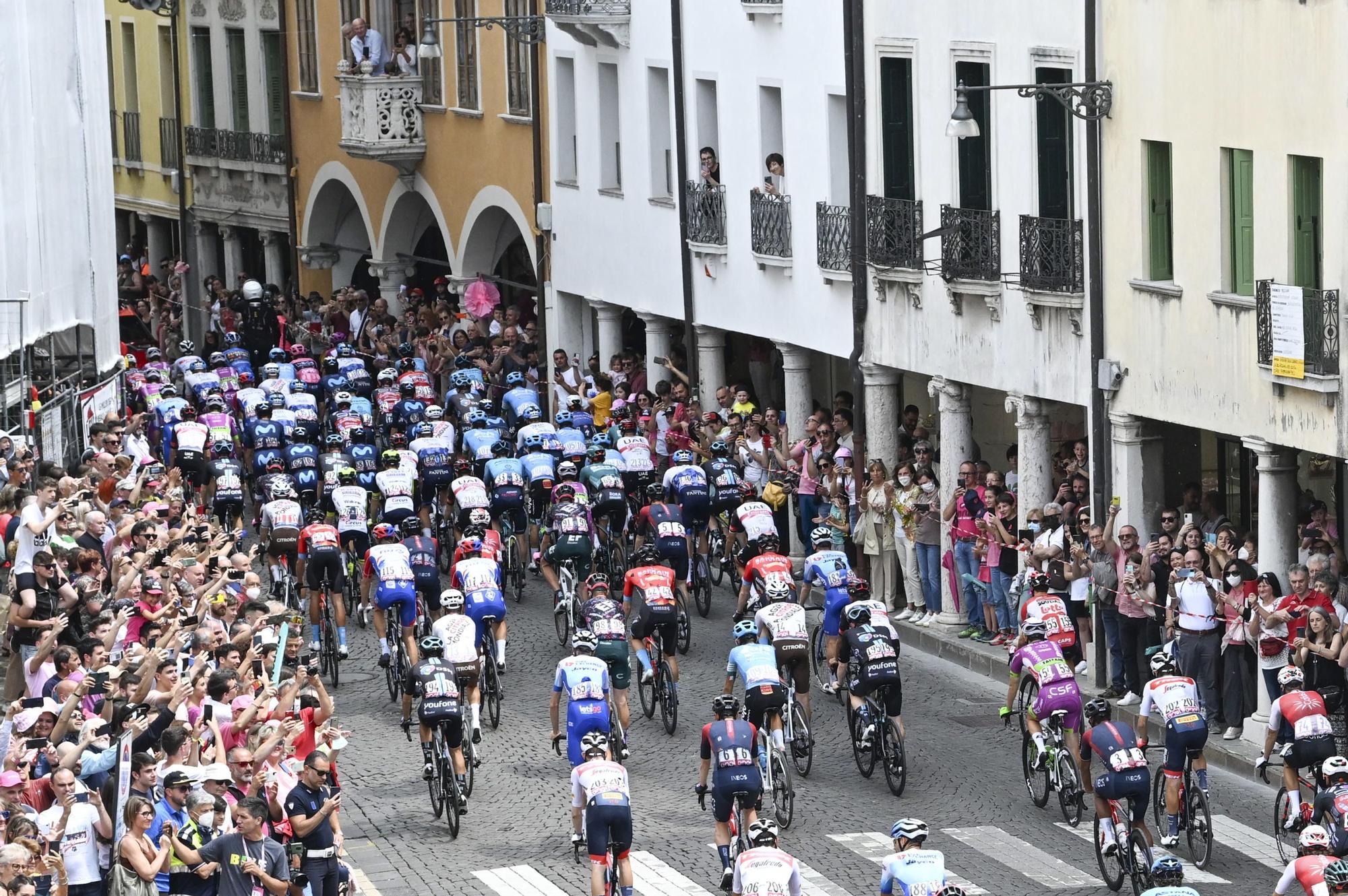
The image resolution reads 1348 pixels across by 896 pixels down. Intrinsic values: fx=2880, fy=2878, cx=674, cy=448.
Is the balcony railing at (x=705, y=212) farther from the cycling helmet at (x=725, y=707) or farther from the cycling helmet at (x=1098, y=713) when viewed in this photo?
the cycling helmet at (x=1098, y=713)

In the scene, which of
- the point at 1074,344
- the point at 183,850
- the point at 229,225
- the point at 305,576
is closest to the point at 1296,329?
the point at 1074,344

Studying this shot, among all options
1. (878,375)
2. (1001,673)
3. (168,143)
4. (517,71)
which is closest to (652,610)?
(1001,673)

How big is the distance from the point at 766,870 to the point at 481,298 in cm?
2827

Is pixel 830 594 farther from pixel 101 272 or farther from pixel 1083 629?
pixel 101 272

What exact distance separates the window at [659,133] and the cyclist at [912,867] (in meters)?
21.2

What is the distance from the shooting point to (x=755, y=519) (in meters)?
27.7

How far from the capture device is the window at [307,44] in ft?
166

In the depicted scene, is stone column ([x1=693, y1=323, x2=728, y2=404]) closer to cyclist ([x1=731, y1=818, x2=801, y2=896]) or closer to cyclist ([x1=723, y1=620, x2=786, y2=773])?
cyclist ([x1=723, y1=620, x2=786, y2=773])

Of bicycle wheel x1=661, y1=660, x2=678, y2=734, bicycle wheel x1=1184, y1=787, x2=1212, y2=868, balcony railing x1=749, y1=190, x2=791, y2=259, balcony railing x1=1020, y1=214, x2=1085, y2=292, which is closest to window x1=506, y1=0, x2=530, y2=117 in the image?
balcony railing x1=749, y1=190, x2=791, y2=259

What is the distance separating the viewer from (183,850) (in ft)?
53.5

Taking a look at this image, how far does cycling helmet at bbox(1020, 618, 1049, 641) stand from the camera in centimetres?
2234

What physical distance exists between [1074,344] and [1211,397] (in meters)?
2.50

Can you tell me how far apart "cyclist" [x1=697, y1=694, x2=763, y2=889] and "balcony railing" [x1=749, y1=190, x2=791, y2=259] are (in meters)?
14.1

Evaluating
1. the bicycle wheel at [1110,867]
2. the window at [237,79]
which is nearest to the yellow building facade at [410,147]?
the window at [237,79]
